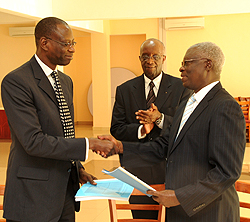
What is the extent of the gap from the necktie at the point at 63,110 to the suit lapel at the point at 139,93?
2.79 ft

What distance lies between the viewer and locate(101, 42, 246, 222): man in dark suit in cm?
168

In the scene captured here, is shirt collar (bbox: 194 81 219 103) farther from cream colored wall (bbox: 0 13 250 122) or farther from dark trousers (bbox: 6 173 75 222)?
cream colored wall (bbox: 0 13 250 122)

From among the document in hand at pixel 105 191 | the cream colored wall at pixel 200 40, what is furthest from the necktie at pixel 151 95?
the cream colored wall at pixel 200 40

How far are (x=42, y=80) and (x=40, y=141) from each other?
39 cm

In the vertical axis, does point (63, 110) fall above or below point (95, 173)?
above

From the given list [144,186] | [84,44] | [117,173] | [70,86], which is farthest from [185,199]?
[84,44]

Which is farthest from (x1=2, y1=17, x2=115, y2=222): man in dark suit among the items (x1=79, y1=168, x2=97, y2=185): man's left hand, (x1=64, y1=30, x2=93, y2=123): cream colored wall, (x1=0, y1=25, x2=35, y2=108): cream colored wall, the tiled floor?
(x1=64, y1=30, x2=93, y2=123): cream colored wall

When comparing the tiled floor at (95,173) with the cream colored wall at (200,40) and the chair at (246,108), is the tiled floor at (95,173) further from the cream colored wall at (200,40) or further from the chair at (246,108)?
the cream colored wall at (200,40)

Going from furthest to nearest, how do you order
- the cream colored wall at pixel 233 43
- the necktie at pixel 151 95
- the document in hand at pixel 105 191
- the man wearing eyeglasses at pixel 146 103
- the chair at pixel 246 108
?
the cream colored wall at pixel 233 43 → the chair at pixel 246 108 → the necktie at pixel 151 95 → the man wearing eyeglasses at pixel 146 103 → the document in hand at pixel 105 191

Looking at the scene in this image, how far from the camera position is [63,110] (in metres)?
2.12

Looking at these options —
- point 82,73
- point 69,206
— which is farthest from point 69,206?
point 82,73

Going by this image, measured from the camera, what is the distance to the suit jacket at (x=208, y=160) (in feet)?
5.49

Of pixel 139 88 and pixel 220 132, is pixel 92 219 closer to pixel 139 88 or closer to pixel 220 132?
pixel 139 88

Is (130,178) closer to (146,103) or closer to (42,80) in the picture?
(42,80)
